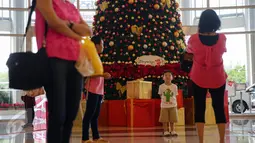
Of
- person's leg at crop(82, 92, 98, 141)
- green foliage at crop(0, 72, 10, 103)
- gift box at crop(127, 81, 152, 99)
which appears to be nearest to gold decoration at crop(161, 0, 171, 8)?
gift box at crop(127, 81, 152, 99)

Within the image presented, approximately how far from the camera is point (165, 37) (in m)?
9.38

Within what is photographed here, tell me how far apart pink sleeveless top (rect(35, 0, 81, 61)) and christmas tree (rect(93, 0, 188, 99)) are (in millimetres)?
6597

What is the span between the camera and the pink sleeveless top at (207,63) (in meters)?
3.62

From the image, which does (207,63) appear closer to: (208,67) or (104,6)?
(208,67)

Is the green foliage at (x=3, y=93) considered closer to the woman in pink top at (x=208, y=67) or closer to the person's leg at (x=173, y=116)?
the person's leg at (x=173, y=116)

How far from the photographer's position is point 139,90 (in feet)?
25.9

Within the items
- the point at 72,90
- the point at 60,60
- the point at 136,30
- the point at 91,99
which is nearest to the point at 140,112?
the point at 136,30

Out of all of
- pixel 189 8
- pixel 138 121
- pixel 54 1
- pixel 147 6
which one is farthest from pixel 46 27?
pixel 189 8

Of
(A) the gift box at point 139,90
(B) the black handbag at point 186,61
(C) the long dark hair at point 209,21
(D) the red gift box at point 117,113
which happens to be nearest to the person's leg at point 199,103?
(B) the black handbag at point 186,61

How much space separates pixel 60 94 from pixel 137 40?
7131mm

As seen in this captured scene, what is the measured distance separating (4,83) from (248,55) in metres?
9.61

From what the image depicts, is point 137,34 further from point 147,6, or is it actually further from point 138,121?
point 138,121

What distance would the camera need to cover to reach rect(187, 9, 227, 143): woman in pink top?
362 cm

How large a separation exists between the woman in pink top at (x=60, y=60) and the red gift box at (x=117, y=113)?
5.94 metres
